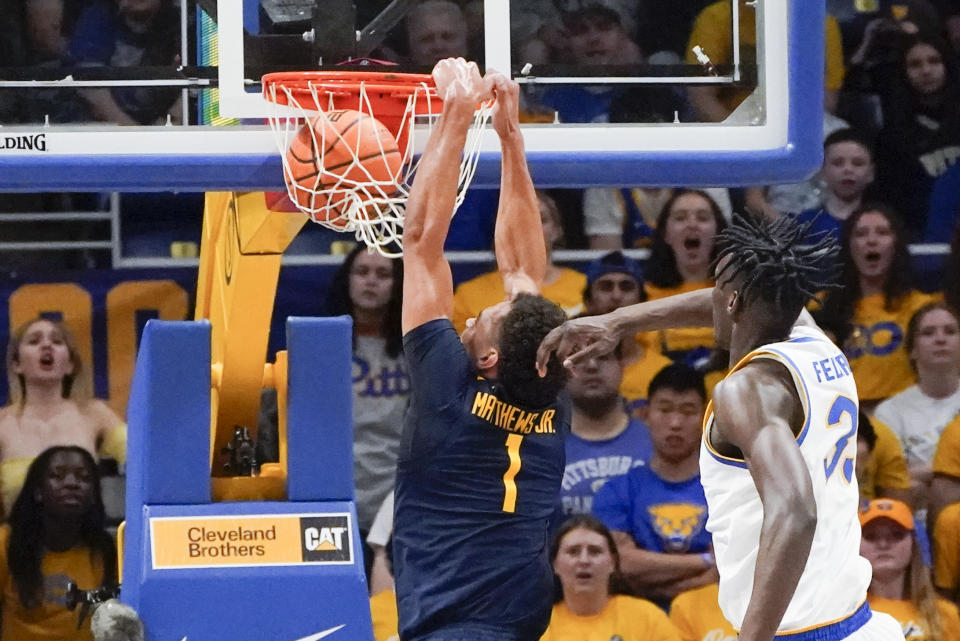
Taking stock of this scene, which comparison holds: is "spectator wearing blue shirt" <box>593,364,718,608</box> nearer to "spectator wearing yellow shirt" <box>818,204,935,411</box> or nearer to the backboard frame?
"spectator wearing yellow shirt" <box>818,204,935,411</box>

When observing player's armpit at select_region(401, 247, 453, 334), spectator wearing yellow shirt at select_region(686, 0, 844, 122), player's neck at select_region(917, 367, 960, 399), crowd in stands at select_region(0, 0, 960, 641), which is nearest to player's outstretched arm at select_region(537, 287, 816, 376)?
player's armpit at select_region(401, 247, 453, 334)

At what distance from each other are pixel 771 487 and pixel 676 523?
3822 mm

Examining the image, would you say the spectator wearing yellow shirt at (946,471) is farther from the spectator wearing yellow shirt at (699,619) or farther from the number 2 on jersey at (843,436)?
the number 2 on jersey at (843,436)

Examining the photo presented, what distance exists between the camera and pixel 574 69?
4.57 m

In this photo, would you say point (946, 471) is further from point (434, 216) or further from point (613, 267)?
point (434, 216)

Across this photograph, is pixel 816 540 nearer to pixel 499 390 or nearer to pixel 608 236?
pixel 499 390

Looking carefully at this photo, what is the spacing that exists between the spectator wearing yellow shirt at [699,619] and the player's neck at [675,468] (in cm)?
54

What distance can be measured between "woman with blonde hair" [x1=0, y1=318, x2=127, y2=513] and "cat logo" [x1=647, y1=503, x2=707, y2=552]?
2524 mm

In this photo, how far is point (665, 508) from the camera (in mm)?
6637

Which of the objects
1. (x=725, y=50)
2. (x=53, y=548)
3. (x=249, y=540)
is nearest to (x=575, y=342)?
(x=249, y=540)

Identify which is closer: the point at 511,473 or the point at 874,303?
the point at 511,473

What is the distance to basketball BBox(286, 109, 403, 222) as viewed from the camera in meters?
3.92

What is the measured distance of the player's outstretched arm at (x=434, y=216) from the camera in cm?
368

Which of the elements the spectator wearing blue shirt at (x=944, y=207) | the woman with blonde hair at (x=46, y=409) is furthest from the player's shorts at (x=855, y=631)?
the spectator wearing blue shirt at (x=944, y=207)
